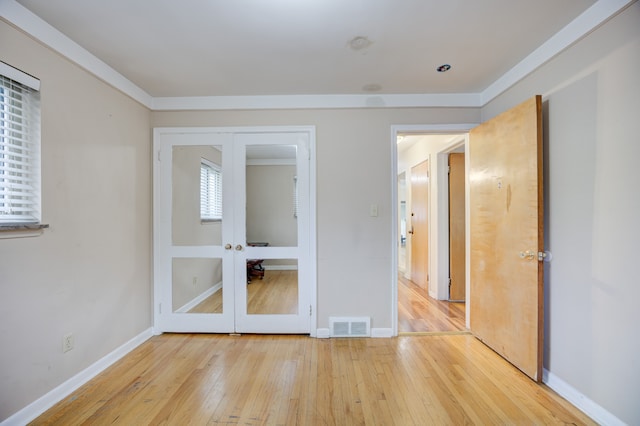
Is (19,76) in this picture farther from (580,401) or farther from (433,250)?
(433,250)

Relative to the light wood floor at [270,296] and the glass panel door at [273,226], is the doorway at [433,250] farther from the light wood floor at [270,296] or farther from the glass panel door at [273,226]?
the light wood floor at [270,296]

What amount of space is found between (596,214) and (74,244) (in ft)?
11.2

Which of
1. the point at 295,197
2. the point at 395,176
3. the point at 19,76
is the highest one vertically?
the point at 19,76

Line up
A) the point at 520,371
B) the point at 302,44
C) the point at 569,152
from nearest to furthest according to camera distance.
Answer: the point at 569,152 → the point at 302,44 → the point at 520,371

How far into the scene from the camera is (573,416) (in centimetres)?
160

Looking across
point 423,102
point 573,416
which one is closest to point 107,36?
point 423,102

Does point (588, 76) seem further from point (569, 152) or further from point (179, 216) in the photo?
point (179, 216)

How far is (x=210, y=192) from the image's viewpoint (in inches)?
107

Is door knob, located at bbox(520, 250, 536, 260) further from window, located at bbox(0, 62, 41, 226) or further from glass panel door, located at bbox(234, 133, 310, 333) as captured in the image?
window, located at bbox(0, 62, 41, 226)

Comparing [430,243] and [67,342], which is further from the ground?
[430,243]

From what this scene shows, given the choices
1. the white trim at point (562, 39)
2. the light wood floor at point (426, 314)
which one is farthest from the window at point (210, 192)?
the white trim at point (562, 39)

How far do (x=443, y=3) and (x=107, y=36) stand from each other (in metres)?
2.17

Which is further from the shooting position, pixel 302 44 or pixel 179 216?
pixel 179 216

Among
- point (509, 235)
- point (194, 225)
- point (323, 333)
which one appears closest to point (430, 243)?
point (509, 235)
